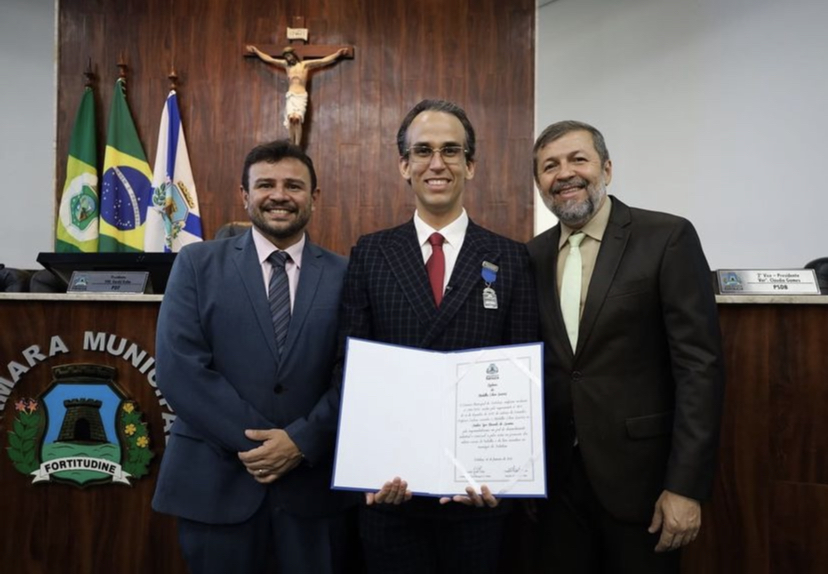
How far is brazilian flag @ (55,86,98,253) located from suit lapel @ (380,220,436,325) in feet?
13.3

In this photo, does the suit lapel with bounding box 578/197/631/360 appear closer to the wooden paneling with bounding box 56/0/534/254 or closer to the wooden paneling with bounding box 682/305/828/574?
the wooden paneling with bounding box 682/305/828/574

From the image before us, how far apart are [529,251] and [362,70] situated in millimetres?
3675

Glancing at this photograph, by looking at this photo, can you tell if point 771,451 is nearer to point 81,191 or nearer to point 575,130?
point 575,130

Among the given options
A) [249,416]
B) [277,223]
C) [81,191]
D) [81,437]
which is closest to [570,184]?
[277,223]

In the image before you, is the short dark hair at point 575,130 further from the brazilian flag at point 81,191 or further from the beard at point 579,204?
the brazilian flag at point 81,191

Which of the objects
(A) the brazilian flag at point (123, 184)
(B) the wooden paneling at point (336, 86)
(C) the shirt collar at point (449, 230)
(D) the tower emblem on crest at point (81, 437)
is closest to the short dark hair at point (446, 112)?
(C) the shirt collar at point (449, 230)

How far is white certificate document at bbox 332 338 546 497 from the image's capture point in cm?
128

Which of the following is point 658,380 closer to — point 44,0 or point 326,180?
point 326,180

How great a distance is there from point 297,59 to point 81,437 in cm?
360

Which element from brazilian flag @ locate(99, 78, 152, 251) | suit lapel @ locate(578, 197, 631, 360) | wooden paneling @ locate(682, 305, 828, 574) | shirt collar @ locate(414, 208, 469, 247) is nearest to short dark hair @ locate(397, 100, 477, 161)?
shirt collar @ locate(414, 208, 469, 247)

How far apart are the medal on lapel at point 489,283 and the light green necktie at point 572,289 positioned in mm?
194

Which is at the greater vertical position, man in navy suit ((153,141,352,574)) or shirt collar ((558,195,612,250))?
shirt collar ((558,195,612,250))

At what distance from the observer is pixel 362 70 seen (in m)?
4.89

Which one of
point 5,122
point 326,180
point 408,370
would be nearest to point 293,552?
point 408,370
